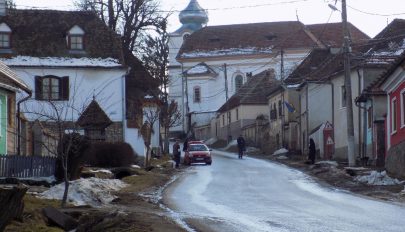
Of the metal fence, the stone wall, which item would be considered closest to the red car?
the stone wall

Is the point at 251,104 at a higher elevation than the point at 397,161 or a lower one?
higher

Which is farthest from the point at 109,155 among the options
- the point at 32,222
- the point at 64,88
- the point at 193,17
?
the point at 193,17

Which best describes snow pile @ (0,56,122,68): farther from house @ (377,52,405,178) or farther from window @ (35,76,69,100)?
house @ (377,52,405,178)

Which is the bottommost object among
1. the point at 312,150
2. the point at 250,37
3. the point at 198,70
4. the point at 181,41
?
the point at 312,150

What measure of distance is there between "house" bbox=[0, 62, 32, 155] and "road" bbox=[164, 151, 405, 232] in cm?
746

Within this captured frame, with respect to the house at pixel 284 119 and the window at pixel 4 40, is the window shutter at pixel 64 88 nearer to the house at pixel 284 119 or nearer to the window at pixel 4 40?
the window at pixel 4 40

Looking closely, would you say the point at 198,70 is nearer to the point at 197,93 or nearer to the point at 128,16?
the point at 197,93

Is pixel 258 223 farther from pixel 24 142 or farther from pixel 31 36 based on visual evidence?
pixel 31 36

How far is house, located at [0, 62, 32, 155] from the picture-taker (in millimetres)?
32188

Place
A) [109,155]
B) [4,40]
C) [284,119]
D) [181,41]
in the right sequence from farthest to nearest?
1. [181,41]
2. [284,119]
3. [4,40]
4. [109,155]

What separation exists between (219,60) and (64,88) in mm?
57041

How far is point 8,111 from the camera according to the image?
3378 cm

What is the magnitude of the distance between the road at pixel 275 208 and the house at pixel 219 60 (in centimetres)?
7199

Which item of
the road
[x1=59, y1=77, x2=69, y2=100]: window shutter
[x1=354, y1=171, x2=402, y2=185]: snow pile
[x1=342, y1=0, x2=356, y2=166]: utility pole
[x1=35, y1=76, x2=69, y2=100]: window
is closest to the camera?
the road
